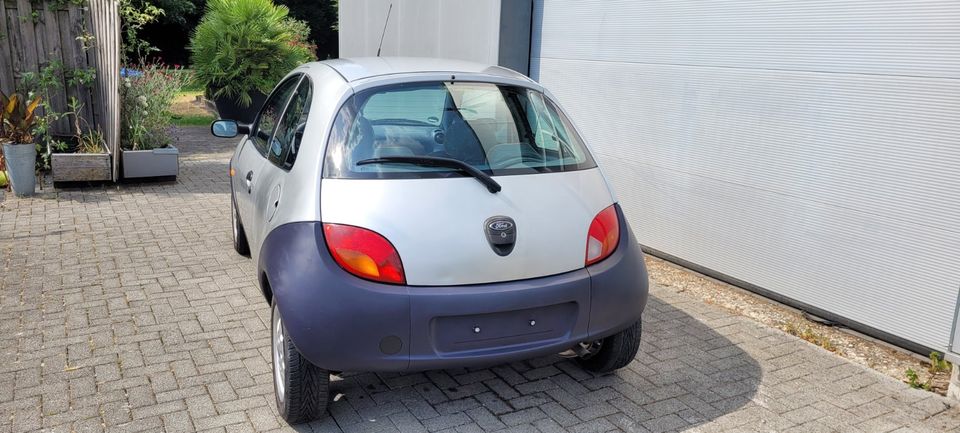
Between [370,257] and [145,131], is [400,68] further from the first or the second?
[145,131]

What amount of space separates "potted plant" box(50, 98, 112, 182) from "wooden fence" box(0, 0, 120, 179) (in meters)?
0.15

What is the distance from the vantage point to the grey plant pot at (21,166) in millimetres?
7688

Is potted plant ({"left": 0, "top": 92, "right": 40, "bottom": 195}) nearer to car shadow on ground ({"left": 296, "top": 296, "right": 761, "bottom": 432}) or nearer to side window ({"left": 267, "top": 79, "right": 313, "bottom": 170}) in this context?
side window ({"left": 267, "top": 79, "right": 313, "bottom": 170})

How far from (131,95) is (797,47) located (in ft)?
23.9

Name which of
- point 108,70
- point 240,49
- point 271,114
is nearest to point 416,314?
point 271,114

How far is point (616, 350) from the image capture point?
154 inches

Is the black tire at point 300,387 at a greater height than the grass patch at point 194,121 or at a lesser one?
greater

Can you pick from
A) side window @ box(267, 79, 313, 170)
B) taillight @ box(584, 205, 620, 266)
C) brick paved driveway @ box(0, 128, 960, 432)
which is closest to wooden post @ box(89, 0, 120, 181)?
brick paved driveway @ box(0, 128, 960, 432)

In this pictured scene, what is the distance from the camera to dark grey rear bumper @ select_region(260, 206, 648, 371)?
3.12 metres

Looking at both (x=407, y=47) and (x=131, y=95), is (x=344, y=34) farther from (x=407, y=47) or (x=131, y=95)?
(x=131, y=95)

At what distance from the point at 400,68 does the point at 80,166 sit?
5.60 meters

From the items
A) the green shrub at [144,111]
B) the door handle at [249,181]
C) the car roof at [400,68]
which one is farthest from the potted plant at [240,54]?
the car roof at [400,68]

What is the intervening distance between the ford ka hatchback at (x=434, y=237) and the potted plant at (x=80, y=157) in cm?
506

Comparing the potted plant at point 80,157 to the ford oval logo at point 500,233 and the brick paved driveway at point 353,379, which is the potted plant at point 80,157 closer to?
the brick paved driveway at point 353,379
